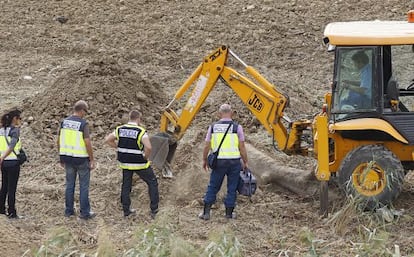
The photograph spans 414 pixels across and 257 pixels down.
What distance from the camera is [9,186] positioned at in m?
10.8

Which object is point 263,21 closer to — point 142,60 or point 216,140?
point 142,60

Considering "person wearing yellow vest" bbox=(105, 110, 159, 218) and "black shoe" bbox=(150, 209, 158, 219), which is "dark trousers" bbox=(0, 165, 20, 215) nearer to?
"person wearing yellow vest" bbox=(105, 110, 159, 218)

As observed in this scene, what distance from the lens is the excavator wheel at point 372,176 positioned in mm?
10211

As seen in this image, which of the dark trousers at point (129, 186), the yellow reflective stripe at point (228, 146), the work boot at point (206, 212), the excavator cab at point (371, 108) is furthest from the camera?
the dark trousers at point (129, 186)

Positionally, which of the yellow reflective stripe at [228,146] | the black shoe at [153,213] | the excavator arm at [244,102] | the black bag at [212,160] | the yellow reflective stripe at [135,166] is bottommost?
the black shoe at [153,213]

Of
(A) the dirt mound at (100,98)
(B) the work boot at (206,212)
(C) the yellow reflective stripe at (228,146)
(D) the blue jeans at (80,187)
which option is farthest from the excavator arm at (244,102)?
(A) the dirt mound at (100,98)

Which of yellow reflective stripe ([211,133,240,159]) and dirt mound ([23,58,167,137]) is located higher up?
dirt mound ([23,58,167,137])

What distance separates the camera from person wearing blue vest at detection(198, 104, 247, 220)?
10508 millimetres

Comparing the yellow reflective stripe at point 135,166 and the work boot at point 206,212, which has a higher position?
the yellow reflective stripe at point 135,166

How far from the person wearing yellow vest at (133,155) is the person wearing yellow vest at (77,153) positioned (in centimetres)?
33

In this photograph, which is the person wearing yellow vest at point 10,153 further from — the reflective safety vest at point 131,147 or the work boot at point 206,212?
the work boot at point 206,212

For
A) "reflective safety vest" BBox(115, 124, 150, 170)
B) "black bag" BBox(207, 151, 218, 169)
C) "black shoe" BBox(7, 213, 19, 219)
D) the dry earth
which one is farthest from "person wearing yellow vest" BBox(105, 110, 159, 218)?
"black shoe" BBox(7, 213, 19, 219)

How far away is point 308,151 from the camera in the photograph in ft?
36.9

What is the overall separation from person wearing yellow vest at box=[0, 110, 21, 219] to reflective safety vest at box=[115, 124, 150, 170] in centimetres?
126
